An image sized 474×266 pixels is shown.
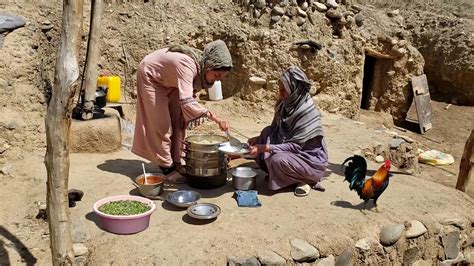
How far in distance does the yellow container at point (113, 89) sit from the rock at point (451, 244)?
4.77 metres

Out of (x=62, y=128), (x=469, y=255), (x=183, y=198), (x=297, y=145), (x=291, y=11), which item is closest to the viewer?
(x=62, y=128)

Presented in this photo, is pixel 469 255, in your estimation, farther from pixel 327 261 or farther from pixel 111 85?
pixel 111 85

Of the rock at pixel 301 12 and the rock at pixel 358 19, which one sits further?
→ the rock at pixel 358 19

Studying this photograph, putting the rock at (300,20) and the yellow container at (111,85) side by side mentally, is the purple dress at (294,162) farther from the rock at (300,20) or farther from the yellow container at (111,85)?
the rock at (300,20)

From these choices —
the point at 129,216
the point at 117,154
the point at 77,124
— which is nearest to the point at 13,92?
the point at 77,124

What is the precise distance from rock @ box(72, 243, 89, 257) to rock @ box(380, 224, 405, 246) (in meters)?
2.47

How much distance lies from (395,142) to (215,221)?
14.4ft

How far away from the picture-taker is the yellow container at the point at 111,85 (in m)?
6.52

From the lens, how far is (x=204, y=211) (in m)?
3.67

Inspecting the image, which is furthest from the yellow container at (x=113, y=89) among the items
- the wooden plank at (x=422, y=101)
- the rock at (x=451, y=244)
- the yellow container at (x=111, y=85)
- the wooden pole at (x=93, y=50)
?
the wooden plank at (x=422, y=101)

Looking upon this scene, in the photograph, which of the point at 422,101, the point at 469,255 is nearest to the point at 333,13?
the point at 422,101

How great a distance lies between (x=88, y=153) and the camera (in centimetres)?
522

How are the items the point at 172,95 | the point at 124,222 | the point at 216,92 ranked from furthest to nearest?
the point at 216,92
the point at 172,95
the point at 124,222

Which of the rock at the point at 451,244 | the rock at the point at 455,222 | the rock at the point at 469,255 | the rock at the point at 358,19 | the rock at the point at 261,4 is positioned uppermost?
the rock at the point at 261,4
